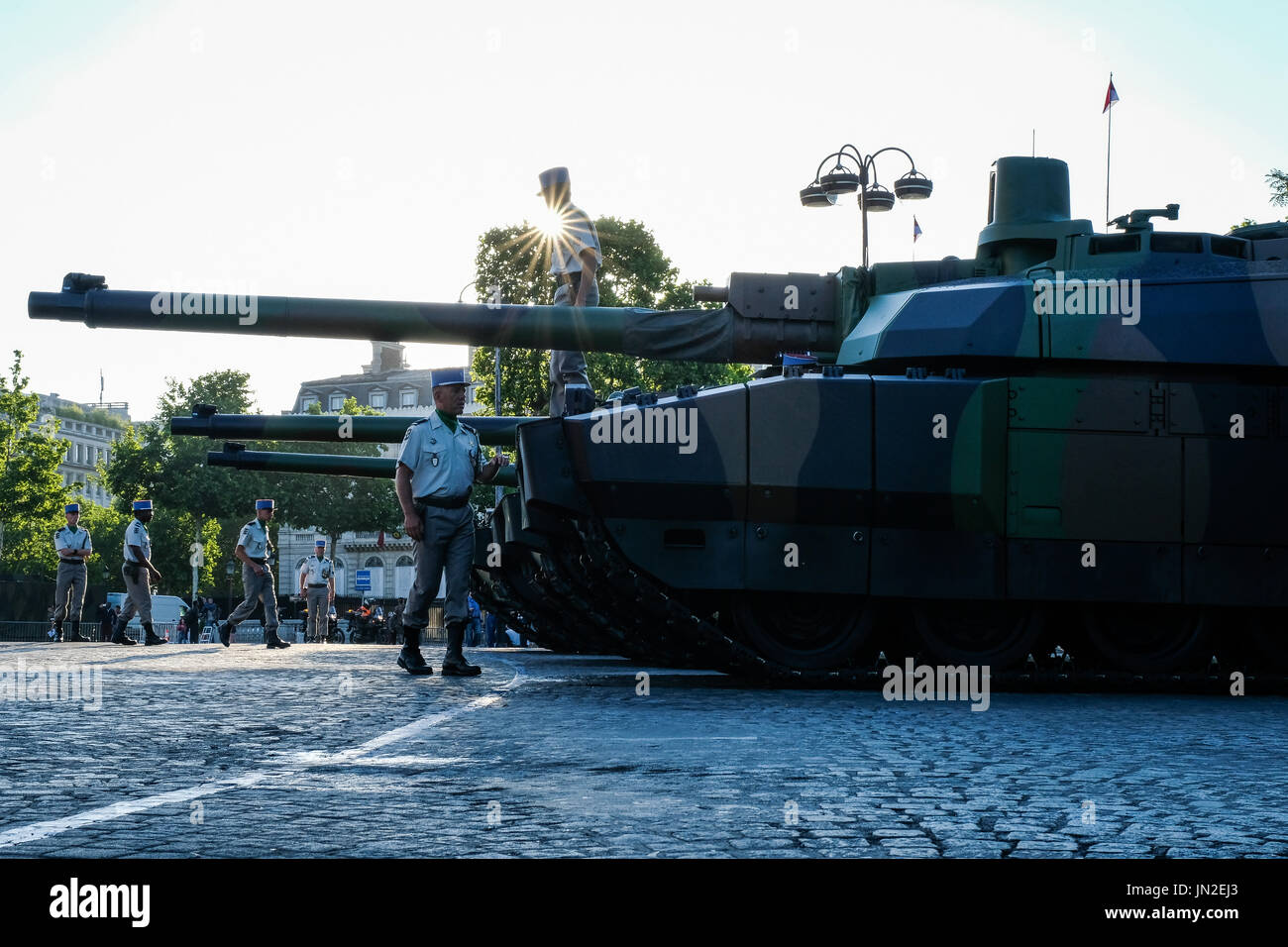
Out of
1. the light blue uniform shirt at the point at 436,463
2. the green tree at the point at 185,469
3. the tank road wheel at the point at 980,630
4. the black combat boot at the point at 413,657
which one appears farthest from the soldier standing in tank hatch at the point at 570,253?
the green tree at the point at 185,469

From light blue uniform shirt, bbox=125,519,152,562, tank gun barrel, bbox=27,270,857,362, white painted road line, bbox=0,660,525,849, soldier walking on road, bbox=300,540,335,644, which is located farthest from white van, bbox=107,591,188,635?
white painted road line, bbox=0,660,525,849

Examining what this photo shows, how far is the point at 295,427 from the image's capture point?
1711cm

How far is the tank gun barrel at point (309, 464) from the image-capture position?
706 inches

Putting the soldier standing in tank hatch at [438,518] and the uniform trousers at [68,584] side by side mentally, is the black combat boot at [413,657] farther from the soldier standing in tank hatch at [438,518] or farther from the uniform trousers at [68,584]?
the uniform trousers at [68,584]

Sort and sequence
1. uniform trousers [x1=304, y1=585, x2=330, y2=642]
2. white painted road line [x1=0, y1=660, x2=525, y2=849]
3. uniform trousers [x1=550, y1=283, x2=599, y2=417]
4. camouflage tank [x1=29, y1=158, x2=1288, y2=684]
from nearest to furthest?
white painted road line [x1=0, y1=660, x2=525, y2=849] → camouflage tank [x1=29, y1=158, x2=1288, y2=684] → uniform trousers [x1=550, y1=283, x2=599, y2=417] → uniform trousers [x1=304, y1=585, x2=330, y2=642]

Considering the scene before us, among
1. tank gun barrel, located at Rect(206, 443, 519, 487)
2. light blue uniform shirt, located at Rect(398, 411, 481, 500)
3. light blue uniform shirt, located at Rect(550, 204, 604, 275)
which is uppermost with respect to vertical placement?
light blue uniform shirt, located at Rect(550, 204, 604, 275)

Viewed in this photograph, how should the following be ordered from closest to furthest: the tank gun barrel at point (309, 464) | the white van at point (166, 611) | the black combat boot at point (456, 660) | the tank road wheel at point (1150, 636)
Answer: the black combat boot at point (456, 660), the tank road wheel at point (1150, 636), the tank gun barrel at point (309, 464), the white van at point (166, 611)

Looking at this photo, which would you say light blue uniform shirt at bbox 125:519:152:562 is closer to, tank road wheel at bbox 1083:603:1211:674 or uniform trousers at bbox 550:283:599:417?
uniform trousers at bbox 550:283:599:417

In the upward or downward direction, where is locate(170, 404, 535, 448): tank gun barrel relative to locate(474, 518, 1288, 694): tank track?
upward

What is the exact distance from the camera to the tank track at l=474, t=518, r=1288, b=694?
33.8 feet

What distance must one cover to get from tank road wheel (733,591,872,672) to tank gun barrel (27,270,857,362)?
255cm

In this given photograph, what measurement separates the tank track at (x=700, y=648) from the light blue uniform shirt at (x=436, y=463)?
100 cm
